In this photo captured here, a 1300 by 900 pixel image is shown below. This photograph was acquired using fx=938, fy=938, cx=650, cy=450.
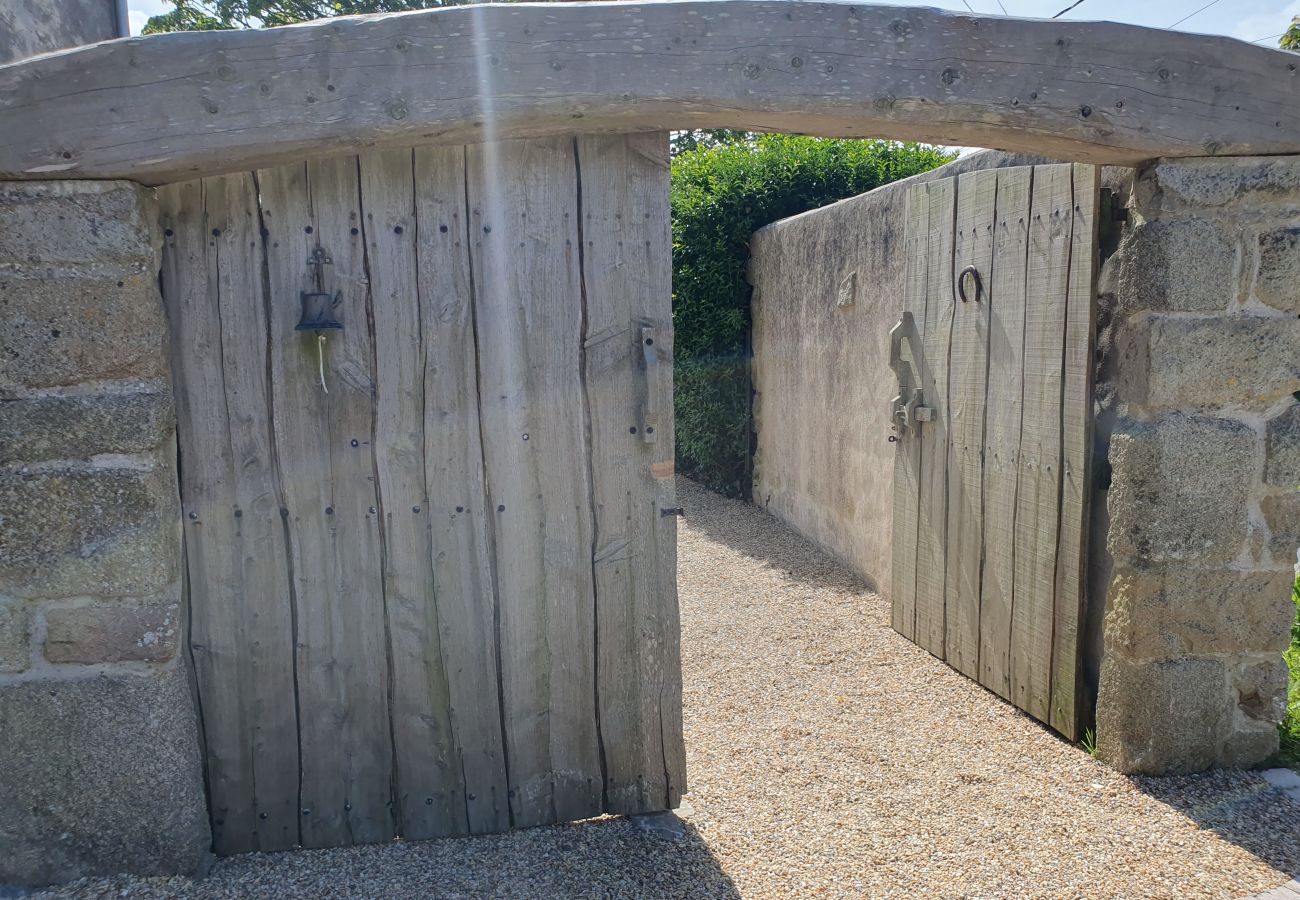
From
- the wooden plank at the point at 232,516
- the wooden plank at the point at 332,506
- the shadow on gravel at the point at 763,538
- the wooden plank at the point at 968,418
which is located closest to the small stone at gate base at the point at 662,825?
the wooden plank at the point at 332,506

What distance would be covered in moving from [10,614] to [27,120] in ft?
3.70

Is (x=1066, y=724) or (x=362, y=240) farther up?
(x=362, y=240)

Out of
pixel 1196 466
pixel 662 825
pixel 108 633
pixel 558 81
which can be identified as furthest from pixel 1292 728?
pixel 108 633

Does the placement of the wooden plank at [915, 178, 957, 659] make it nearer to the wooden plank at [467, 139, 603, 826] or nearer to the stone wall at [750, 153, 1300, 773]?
the stone wall at [750, 153, 1300, 773]

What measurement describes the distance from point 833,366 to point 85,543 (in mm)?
4352

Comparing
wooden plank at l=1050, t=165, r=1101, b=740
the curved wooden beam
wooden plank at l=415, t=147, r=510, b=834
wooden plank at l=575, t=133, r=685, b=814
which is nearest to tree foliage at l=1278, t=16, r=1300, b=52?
wooden plank at l=1050, t=165, r=1101, b=740

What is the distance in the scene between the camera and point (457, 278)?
2.44m

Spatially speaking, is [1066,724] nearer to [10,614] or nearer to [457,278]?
[457,278]

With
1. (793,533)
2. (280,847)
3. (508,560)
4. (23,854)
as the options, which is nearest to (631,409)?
(508,560)

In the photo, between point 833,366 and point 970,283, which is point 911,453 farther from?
point 833,366

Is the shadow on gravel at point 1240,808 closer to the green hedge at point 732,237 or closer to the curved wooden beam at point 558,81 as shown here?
the curved wooden beam at point 558,81

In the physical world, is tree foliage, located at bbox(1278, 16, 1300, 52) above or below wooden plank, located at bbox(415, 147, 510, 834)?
above

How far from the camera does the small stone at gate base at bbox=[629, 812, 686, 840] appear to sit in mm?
2635

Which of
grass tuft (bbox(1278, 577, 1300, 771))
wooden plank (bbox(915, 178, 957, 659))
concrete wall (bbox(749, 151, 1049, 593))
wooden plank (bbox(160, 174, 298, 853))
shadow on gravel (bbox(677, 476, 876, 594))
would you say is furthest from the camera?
shadow on gravel (bbox(677, 476, 876, 594))
